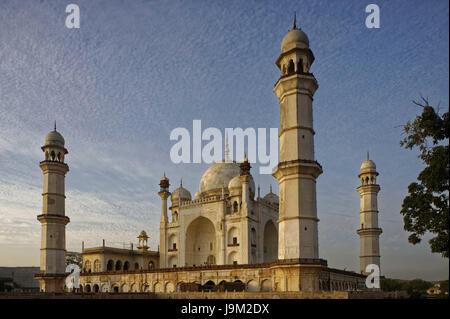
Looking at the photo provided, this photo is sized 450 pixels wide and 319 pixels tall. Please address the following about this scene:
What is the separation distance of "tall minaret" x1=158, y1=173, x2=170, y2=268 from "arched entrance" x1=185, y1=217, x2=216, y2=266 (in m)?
2.83

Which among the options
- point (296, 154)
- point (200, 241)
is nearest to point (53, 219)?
point (200, 241)

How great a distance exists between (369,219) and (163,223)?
2342 centimetres

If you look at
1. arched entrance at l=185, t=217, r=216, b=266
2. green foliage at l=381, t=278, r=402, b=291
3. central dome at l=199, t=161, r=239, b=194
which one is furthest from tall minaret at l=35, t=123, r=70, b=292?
green foliage at l=381, t=278, r=402, b=291

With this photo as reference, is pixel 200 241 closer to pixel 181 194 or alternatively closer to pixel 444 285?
pixel 181 194

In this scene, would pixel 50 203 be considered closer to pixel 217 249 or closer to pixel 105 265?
pixel 105 265

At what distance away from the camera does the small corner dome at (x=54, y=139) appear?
42.1m

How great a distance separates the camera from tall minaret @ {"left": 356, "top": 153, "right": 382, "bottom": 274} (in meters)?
46.8

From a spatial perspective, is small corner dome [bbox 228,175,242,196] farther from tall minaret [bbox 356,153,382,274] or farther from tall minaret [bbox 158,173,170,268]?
tall minaret [bbox 356,153,382,274]

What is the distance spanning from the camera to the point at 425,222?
52.0 feet

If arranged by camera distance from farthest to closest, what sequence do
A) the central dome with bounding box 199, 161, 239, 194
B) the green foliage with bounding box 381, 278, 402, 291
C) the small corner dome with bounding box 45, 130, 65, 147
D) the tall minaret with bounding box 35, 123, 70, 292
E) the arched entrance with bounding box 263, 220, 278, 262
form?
the central dome with bounding box 199, 161, 239, 194
the arched entrance with bounding box 263, 220, 278, 262
the green foliage with bounding box 381, 278, 402, 291
the small corner dome with bounding box 45, 130, 65, 147
the tall minaret with bounding box 35, 123, 70, 292

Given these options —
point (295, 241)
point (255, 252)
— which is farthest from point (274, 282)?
point (255, 252)

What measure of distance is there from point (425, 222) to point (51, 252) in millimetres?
33687

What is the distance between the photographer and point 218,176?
53.2 m

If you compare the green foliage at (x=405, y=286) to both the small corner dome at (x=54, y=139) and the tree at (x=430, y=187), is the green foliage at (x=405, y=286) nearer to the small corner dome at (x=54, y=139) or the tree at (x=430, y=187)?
the tree at (x=430, y=187)
